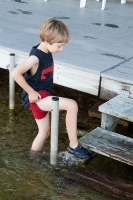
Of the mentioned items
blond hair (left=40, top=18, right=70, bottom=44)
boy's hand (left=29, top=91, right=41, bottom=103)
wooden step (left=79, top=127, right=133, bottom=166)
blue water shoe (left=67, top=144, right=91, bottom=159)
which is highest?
blond hair (left=40, top=18, right=70, bottom=44)

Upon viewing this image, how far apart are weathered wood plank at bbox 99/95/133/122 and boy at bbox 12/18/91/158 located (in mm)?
339

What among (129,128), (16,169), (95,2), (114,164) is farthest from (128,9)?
(16,169)

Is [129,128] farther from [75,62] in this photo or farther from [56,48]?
[56,48]

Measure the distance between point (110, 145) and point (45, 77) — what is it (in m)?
0.74

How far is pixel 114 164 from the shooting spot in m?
3.83

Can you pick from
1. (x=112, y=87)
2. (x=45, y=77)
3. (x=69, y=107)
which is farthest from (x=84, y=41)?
(x=69, y=107)

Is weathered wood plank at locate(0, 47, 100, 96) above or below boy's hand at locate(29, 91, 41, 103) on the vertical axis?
below

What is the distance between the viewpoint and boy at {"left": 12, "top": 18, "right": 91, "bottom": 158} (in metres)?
3.18

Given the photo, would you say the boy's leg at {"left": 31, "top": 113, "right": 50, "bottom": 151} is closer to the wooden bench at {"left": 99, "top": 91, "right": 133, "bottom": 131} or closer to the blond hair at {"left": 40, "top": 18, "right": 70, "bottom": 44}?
the wooden bench at {"left": 99, "top": 91, "right": 133, "bottom": 131}

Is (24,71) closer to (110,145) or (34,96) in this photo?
(34,96)

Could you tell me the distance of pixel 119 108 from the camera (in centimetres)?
356

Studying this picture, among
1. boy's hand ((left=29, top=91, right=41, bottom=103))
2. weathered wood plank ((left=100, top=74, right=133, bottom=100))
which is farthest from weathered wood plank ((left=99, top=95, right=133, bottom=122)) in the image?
boy's hand ((left=29, top=91, right=41, bottom=103))

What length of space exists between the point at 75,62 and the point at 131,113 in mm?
889

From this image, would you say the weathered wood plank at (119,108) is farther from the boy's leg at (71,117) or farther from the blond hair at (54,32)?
the blond hair at (54,32)
